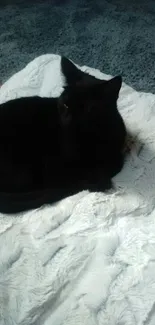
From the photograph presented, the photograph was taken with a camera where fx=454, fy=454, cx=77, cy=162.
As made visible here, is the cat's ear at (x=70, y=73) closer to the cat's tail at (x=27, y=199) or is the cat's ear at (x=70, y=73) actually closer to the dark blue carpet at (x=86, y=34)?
the cat's tail at (x=27, y=199)

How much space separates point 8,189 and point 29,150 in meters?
0.11

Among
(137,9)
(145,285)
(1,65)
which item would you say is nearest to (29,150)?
(145,285)

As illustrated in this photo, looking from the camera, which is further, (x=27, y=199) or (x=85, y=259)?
(x=27, y=199)

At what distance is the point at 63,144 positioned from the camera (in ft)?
3.30

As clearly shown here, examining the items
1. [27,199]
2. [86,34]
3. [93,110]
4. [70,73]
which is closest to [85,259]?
[27,199]

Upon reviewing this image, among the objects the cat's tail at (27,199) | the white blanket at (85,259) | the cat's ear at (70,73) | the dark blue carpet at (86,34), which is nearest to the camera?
the white blanket at (85,259)

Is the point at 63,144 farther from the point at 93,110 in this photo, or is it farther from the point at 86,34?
the point at 86,34

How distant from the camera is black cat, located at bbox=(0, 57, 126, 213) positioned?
3.10 feet

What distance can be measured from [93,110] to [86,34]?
0.93 meters

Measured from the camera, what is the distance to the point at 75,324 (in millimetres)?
750

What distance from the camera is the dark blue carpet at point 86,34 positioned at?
1.62 metres

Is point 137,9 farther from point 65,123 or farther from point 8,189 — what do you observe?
point 8,189

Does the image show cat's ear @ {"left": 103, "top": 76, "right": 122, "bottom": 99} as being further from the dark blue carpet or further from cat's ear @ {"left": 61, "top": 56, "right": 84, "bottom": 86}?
the dark blue carpet

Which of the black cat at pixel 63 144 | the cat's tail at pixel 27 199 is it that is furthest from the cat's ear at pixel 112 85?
the cat's tail at pixel 27 199
